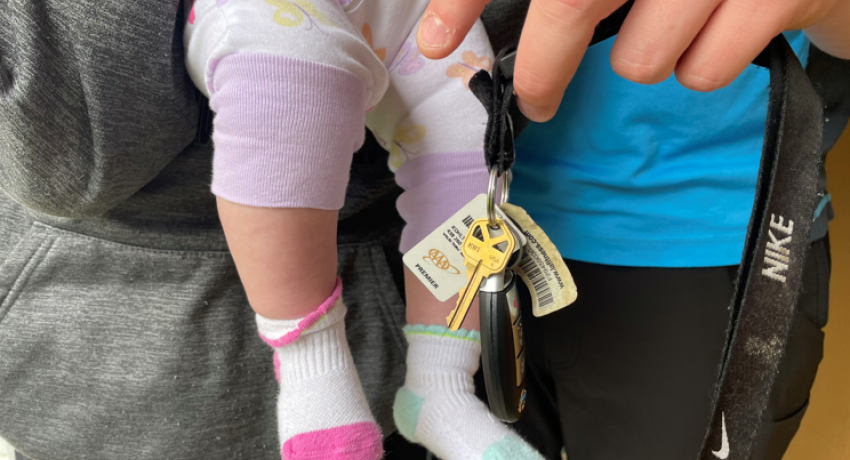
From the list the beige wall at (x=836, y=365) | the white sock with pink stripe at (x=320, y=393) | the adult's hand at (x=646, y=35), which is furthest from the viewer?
the beige wall at (x=836, y=365)

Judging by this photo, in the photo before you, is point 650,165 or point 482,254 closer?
point 482,254

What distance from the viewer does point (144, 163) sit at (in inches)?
17.1

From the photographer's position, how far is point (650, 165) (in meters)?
0.58

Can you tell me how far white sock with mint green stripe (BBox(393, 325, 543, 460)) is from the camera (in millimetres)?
475

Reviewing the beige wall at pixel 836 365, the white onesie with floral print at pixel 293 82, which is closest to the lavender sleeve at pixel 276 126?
the white onesie with floral print at pixel 293 82

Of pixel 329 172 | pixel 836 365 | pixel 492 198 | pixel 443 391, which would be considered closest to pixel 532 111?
pixel 492 198

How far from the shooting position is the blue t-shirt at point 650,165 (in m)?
0.55

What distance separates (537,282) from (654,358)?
0.34 m

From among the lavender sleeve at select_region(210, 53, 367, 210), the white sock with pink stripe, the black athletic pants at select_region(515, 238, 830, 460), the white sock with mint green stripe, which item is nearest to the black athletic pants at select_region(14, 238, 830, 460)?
the black athletic pants at select_region(515, 238, 830, 460)

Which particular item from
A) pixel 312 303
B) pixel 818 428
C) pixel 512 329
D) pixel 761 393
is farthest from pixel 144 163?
pixel 818 428

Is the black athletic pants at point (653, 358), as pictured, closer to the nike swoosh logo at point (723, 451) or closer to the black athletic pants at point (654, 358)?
the black athletic pants at point (654, 358)

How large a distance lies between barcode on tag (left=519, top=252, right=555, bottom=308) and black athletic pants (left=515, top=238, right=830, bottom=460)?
0.32 m

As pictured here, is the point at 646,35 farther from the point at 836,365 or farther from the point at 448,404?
the point at 836,365

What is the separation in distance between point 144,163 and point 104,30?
0.11 metres
